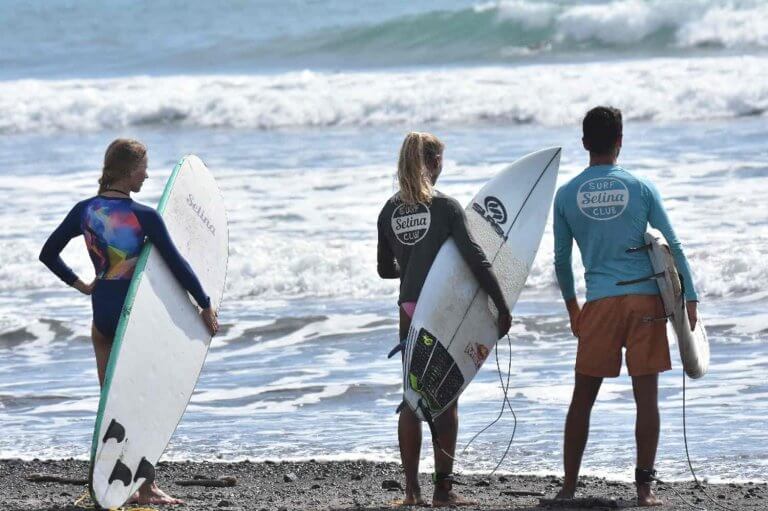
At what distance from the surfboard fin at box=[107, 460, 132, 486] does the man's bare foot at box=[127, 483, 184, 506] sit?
8.3 inches

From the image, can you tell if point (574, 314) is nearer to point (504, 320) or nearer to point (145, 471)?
point (504, 320)

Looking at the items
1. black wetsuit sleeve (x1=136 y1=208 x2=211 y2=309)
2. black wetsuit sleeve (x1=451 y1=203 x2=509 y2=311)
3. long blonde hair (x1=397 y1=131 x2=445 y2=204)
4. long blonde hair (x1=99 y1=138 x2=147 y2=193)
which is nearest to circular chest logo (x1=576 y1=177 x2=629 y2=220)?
black wetsuit sleeve (x1=451 y1=203 x2=509 y2=311)

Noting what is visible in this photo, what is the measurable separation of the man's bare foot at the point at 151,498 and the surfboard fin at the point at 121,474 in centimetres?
21

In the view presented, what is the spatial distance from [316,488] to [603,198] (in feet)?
5.52

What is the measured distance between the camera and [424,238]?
14.7ft

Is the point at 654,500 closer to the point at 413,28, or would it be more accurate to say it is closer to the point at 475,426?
the point at 475,426

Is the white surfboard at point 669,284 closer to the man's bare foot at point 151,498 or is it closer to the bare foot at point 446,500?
the bare foot at point 446,500

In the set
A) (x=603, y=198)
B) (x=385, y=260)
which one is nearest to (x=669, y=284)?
(x=603, y=198)

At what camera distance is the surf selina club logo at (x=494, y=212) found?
201 inches

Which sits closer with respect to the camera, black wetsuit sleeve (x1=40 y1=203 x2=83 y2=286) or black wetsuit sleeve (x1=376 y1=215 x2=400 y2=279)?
black wetsuit sleeve (x1=40 y1=203 x2=83 y2=286)

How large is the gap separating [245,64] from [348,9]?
6.31 m

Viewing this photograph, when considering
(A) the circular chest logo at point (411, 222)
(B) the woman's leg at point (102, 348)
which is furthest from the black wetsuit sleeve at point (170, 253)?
(A) the circular chest logo at point (411, 222)

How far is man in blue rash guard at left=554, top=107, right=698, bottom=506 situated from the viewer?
4285 millimetres

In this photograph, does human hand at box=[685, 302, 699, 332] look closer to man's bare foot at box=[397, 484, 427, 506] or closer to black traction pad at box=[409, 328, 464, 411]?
black traction pad at box=[409, 328, 464, 411]
